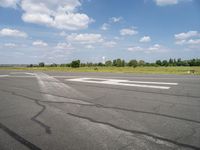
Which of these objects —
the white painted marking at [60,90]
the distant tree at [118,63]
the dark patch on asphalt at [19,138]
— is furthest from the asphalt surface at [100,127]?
the distant tree at [118,63]

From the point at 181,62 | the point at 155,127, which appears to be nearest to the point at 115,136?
the point at 155,127

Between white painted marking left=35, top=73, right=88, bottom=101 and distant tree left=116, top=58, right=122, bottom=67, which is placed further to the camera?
distant tree left=116, top=58, right=122, bottom=67

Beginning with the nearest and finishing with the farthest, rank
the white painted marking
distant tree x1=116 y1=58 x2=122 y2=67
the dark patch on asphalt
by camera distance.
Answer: the dark patch on asphalt
the white painted marking
distant tree x1=116 y1=58 x2=122 y2=67

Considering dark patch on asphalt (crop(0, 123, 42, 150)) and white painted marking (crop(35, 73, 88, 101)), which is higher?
white painted marking (crop(35, 73, 88, 101))

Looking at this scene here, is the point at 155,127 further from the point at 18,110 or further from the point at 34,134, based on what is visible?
the point at 18,110

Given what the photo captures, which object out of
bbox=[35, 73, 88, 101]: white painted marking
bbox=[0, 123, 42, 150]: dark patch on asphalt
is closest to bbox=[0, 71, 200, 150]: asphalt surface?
bbox=[0, 123, 42, 150]: dark patch on asphalt

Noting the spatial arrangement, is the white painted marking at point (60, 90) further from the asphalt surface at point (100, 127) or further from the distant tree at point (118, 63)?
the distant tree at point (118, 63)

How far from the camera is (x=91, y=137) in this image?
3.80 metres

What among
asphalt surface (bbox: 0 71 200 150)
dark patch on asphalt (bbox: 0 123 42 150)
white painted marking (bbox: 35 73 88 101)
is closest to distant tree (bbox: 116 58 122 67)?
white painted marking (bbox: 35 73 88 101)

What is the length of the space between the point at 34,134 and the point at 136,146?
2095mm

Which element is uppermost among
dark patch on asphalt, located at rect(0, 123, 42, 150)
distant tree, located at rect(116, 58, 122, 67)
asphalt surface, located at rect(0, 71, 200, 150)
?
distant tree, located at rect(116, 58, 122, 67)

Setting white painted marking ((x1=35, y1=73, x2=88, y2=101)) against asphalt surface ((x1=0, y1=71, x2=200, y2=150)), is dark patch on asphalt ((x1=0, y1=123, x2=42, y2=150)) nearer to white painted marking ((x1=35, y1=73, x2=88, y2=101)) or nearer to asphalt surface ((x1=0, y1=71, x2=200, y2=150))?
asphalt surface ((x1=0, y1=71, x2=200, y2=150))

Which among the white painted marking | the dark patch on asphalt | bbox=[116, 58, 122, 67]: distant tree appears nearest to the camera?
the dark patch on asphalt

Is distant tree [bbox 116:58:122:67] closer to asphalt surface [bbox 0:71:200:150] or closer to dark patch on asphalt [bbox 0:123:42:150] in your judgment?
asphalt surface [bbox 0:71:200:150]
